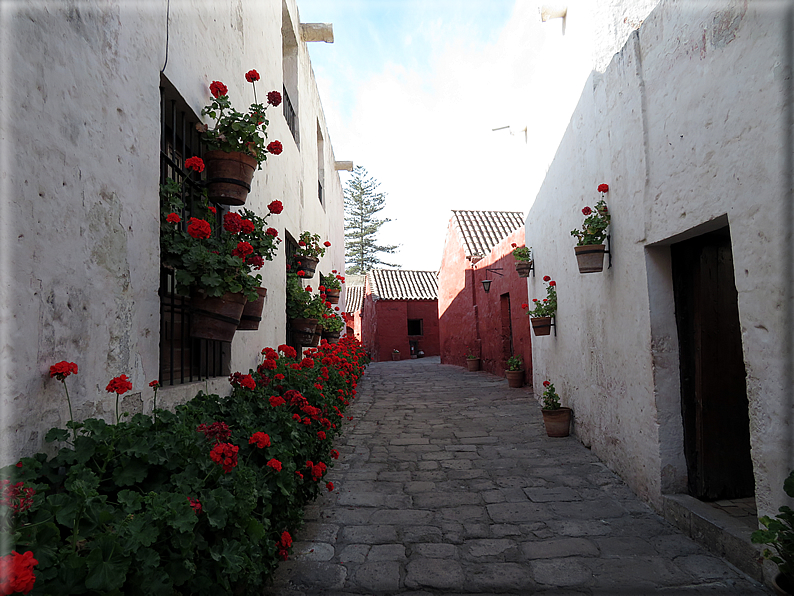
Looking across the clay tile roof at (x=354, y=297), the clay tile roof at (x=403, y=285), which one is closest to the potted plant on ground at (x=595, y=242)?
the clay tile roof at (x=403, y=285)

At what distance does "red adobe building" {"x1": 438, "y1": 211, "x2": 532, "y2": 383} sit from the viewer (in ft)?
37.3

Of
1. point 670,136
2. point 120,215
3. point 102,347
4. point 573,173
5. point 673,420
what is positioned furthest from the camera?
point 573,173

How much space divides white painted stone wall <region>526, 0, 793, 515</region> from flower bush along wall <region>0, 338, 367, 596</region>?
2587 mm

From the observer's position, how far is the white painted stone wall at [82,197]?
1700 millimetres

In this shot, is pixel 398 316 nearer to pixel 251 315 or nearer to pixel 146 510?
pixel 251 315

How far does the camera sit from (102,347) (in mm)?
2250

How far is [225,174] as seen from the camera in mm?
3422

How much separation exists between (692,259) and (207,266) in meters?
3.37

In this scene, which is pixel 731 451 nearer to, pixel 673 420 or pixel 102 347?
pixel 673 420

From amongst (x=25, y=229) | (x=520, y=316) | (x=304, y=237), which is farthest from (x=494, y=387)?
(x=25, y=229)

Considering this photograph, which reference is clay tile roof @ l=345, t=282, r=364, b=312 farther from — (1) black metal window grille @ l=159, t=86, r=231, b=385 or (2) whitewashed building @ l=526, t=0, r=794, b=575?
(1) black metal window grille @ l=159, t=86, r=231, b=385

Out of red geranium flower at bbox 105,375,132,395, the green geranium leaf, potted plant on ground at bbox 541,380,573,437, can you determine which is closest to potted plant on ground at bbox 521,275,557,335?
potted plant on ground at bbox 541,380,573,437

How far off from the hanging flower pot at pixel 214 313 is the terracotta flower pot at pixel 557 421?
13.7ft

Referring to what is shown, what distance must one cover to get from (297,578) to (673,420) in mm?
2832
